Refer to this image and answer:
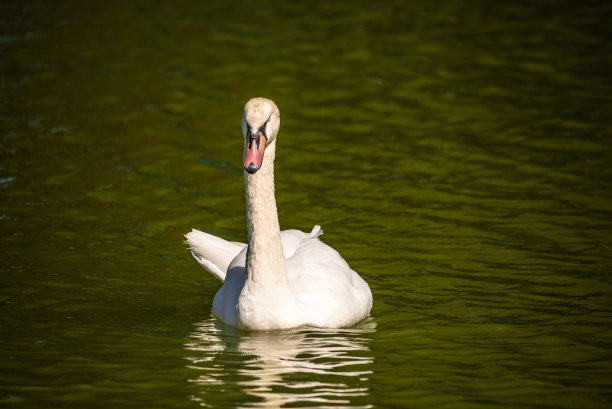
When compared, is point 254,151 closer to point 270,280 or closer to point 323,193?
point 270,280

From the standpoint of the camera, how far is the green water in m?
8.72

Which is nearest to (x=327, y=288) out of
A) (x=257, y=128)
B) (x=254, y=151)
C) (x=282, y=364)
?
(x=282, y=364)

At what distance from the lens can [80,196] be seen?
14.3m

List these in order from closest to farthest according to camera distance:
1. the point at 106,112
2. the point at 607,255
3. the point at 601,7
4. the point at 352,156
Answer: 1. the point at 607,255
2. the point at 352,156
3. the point at 106,112
4. the point at 601,7

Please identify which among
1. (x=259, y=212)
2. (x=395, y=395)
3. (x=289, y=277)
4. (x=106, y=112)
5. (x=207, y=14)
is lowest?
(x=395, y=395)

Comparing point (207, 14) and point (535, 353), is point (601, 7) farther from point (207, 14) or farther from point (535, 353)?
point (535, 353)

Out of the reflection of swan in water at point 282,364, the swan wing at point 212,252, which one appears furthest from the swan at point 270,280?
the swan wing at point 212,252

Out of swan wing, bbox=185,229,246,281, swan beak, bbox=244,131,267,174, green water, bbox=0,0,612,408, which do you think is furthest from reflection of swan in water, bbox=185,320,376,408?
swan beak, bbox=244,131,267,174

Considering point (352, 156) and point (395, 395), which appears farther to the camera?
point (352, 156)

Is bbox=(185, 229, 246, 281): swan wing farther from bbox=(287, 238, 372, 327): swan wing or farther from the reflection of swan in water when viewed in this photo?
the reflection of swan in water

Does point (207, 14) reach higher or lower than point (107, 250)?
higher

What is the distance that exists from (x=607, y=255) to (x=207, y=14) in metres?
15.3

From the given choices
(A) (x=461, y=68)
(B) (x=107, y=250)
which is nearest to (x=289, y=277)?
(B) (x=107, y=250)

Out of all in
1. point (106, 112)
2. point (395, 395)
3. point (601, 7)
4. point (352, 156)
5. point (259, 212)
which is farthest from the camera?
point (601, 7)
